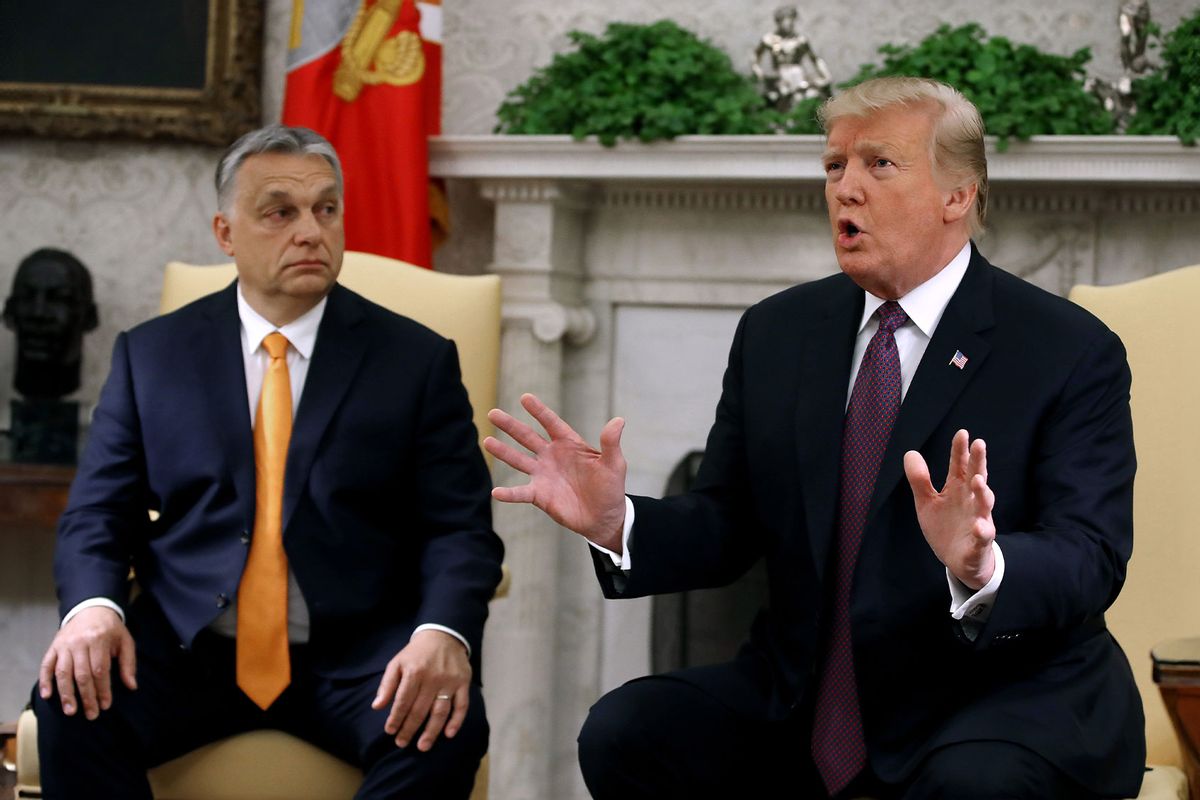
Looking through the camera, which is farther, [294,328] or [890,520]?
[294,328]

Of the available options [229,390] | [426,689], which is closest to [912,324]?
[426,689]

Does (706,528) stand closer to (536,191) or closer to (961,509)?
(961,509)

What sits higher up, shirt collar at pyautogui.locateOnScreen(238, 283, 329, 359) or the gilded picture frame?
the gilded picture frame

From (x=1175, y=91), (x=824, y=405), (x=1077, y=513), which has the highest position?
(x=1175, y=91)

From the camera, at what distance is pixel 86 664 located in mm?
2225

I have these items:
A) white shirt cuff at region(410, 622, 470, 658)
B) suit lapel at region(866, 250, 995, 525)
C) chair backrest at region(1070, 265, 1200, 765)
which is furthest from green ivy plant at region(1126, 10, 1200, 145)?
white shirt cuff at region(410, 622, 470, 658)

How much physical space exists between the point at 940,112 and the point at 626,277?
5.87 feet

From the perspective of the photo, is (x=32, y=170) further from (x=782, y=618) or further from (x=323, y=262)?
(x=782, y=618)

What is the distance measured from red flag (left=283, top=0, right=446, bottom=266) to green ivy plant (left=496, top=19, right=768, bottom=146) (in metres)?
0.30

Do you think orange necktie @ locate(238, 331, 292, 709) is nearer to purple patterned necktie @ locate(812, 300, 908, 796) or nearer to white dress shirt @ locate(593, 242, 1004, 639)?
white dress shirt @ locate(593, 242, 1004, 639)

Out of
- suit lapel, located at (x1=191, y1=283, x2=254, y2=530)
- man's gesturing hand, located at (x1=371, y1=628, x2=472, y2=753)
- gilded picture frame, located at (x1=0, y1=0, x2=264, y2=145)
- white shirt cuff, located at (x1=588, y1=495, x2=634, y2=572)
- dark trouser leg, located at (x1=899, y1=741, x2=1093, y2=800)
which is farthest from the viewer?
gilded picture frame, located at (x1=0, y1=0, x2=264, y2=145)

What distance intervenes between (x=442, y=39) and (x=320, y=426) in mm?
1735

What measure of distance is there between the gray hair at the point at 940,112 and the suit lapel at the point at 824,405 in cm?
25

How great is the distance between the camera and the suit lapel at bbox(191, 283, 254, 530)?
2.43 meters
